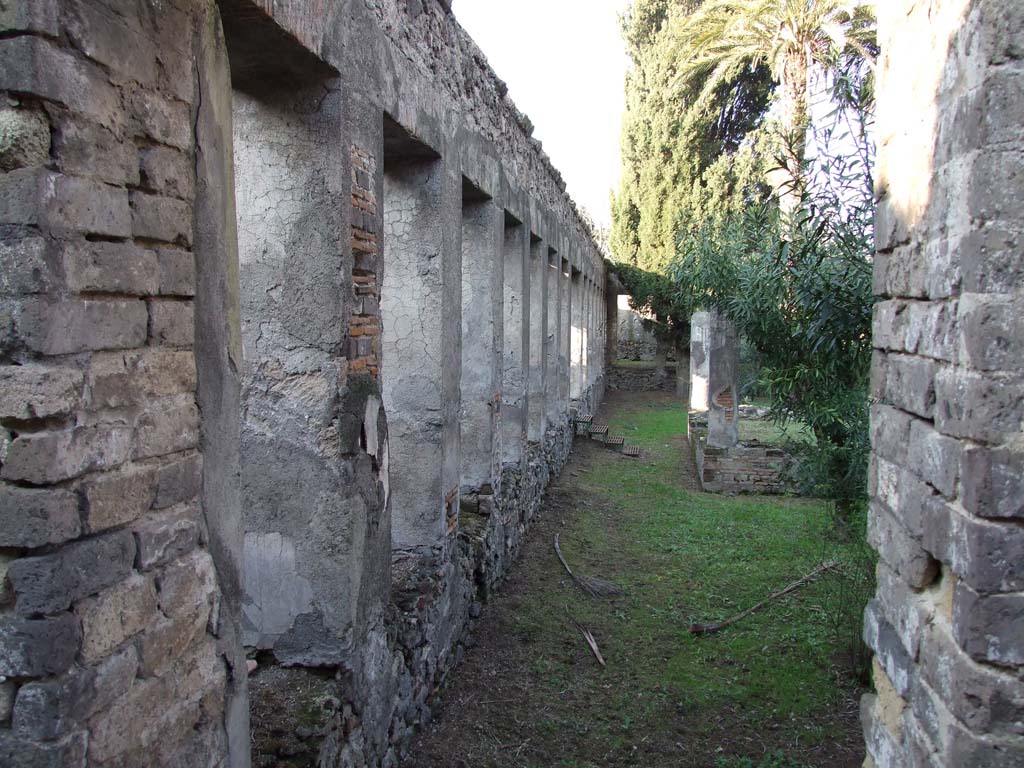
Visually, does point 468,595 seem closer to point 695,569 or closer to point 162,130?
point 695,569

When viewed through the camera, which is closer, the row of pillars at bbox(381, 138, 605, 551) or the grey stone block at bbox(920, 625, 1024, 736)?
the grey stone block at bbox(920, 625, 1024, 736)

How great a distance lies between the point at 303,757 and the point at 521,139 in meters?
6.21

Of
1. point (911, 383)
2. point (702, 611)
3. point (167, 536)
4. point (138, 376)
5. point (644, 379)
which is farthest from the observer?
point (644, 379)

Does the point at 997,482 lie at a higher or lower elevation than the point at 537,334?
lower

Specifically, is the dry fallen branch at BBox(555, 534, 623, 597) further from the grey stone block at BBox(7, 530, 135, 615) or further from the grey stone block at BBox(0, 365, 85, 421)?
the grey stone block at BBox(0, 365, 85, 421)

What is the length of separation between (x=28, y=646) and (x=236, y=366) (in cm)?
107

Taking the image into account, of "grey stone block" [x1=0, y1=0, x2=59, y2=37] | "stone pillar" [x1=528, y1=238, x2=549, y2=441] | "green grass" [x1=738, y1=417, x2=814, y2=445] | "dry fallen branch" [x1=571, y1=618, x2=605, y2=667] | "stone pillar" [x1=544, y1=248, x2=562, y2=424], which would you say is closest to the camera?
"grey stone block" [x1=0, y1=0, x2=59, y2=37]

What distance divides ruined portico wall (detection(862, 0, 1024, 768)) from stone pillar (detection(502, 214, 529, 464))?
5.24 meters

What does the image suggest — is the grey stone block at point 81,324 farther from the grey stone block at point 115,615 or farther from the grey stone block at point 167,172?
the grey stone block at point 115,615

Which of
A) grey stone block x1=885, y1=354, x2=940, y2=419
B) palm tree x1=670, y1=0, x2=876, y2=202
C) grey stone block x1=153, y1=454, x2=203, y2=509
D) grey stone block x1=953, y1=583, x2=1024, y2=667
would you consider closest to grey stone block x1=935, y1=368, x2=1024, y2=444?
grey stone block x1=885, y1=354, x2=940, y2=419

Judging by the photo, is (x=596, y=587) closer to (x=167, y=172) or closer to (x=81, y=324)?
(x=167, y=172)

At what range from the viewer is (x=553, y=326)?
35.9ft

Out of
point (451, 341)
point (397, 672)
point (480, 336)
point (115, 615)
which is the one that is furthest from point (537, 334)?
point (115, 615)

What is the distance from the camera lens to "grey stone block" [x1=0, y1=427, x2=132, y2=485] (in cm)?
174
